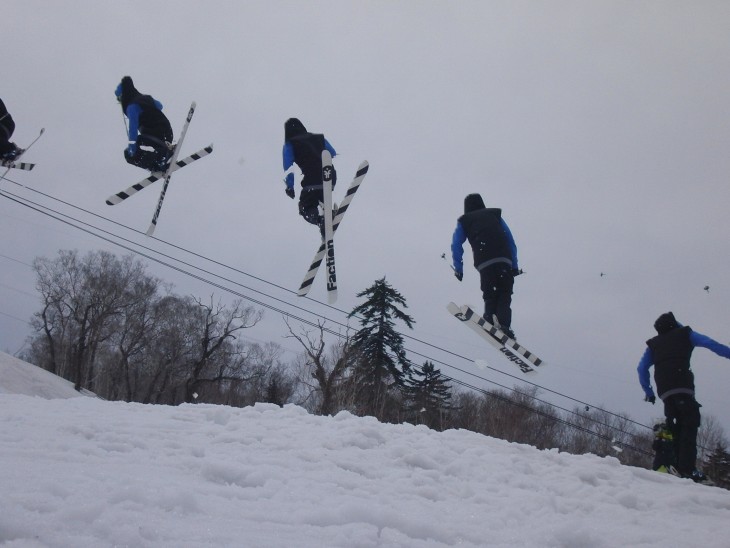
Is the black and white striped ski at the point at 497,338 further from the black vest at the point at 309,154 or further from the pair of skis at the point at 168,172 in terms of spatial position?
the pair of skis at the point at 168,172

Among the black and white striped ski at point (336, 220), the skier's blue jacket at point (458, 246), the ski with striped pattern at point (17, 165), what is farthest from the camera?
the ski with striped pattern at point (17, 165)

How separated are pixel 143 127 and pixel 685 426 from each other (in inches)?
362

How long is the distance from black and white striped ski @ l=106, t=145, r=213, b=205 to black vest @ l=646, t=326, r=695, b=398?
783 cm

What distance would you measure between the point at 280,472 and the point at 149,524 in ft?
4.53

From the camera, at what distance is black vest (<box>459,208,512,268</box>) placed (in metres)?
7.37

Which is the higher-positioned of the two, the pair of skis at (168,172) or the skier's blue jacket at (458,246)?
the pair of skis at (168,172)

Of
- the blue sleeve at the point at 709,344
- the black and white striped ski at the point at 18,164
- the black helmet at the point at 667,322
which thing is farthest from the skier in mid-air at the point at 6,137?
the blue sleeve at the point at 709,344

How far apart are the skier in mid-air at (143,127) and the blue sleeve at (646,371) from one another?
8.24 m

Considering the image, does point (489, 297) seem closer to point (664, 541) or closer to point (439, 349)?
point (664, 541)


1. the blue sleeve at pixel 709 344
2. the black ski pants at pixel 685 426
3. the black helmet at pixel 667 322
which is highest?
the black helmet at pixel 667 322

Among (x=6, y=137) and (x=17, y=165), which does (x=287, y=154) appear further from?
(x=17, y=165)

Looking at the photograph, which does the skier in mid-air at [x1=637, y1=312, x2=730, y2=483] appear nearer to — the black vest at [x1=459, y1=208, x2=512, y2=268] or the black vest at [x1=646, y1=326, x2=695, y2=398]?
the black vest at [x1=646, y1=326, x2=695, y2=398]

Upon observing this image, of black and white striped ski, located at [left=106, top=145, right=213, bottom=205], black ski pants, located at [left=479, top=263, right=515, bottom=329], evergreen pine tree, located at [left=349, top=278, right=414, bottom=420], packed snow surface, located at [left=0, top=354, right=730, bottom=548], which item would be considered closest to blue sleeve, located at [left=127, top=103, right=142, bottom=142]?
black and white striped ski, located at [left=106, top=145, right=213, bottom=205]

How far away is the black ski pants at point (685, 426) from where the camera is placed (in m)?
6.36
